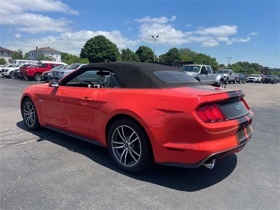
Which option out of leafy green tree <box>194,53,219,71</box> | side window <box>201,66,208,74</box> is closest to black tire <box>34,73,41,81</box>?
side window <box>201,66,208,74</box>

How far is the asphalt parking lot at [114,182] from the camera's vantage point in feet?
8.84

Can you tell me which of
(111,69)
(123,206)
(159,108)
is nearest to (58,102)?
A: (111,69)

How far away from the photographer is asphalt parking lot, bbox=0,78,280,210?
2.70 meters

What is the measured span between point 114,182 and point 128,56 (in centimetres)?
9491

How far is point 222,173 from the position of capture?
350cm

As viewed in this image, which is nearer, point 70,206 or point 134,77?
point 70,206

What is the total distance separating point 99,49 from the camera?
276 ft

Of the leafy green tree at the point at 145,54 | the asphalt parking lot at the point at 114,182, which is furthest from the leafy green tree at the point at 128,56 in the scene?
the asphalt parking lot at the point at 114,182

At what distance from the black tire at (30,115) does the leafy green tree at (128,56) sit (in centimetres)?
8556

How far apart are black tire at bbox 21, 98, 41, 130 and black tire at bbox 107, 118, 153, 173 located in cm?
229

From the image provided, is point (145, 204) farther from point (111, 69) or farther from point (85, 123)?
point (111, 69)

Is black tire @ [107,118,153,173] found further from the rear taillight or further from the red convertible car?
the rear taillight

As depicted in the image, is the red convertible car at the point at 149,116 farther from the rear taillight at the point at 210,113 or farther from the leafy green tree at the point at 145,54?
the leafy green tree at the point at 145,54

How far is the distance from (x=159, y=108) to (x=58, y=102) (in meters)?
2.21
